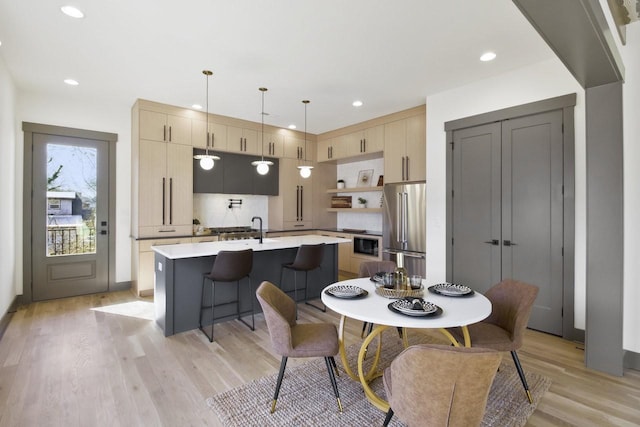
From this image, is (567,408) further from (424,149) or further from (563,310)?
(424,149)

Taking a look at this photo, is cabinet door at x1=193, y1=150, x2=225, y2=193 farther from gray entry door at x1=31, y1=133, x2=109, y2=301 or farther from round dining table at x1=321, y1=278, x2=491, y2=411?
round dining table at x1=321, y1=278, x2=491, y2=411

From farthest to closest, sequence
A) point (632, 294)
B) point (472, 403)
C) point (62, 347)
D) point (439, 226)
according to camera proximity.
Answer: point (439, 226)
point (62, 347)
point (632, 294)
point (472, 403)

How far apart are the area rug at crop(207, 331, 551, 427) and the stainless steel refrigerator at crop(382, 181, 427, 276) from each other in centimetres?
211

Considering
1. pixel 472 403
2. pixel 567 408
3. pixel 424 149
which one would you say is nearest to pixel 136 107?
pixel 424 149

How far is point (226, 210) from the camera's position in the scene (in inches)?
238

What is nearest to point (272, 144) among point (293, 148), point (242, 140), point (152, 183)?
point (293, 148)

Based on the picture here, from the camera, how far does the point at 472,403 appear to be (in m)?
1.36

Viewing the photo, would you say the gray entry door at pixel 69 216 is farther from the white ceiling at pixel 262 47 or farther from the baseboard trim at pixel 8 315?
the white ceiling at pixel 262 47

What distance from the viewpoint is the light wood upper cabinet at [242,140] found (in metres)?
5.52

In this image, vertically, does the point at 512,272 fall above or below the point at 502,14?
below

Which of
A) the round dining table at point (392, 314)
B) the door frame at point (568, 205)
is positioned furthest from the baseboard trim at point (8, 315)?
the door frame at point (568, 205)

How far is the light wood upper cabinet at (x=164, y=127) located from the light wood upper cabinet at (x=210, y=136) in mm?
92

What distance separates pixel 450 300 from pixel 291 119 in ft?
14.1

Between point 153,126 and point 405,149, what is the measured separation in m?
3.75
